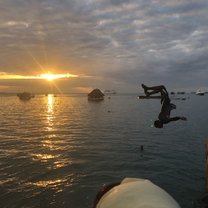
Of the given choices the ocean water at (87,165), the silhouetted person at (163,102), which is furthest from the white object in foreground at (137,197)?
the ocean water at (87,165)

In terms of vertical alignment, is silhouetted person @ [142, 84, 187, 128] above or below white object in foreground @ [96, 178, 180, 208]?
above

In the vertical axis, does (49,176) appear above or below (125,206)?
below

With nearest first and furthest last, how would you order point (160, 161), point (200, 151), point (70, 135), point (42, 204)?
point (42, 204)
point (160, 161)
point (200, 151)
point (70, 135)

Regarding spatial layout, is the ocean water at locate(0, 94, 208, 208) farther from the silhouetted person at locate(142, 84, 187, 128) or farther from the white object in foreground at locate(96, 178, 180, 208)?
the white object in foreground at locate(96, 178, 180, 208)

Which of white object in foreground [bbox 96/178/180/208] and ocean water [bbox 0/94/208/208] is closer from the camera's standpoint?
white object in foreground [bbox 96/178/180/208]

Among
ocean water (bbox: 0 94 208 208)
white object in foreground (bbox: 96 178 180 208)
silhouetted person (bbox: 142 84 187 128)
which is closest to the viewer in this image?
white object in foreground (bbox: 96 178 180 208)

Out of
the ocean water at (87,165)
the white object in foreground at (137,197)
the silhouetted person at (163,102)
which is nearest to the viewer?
the white object in foreground at (137,197)

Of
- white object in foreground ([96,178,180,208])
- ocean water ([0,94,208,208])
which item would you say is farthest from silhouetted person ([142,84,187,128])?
ocean water ([0,94,208,208])

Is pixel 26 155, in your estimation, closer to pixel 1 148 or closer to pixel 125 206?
pixel 1 148

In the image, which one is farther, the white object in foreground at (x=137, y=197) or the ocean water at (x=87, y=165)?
the ocean water at (x=87, y=165)

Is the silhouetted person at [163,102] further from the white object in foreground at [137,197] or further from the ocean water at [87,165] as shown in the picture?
the ocean water at [87,165]

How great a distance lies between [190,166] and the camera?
31.4 metres

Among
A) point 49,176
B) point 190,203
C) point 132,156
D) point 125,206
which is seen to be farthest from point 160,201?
point 132,156

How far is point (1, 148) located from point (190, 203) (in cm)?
2764
